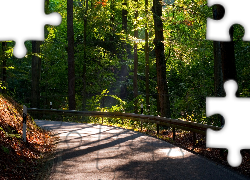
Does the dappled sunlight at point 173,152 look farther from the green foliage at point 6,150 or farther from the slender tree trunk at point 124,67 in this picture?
the slender tree trunk at point 124,67

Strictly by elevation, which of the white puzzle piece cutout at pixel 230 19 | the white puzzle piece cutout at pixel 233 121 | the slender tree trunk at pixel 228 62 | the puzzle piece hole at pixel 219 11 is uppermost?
the puzzle piece hole at pixel 219 11

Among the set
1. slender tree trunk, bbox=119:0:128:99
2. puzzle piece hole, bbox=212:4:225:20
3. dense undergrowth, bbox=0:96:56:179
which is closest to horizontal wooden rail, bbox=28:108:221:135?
puzzle piece hole, bbox=212:4:225:20

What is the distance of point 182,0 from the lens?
57.1ft

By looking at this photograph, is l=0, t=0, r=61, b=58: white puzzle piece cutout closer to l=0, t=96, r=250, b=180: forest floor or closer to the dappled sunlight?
l=0, t=96, r=250, b=180: forest floor

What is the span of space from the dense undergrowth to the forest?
22.4ft

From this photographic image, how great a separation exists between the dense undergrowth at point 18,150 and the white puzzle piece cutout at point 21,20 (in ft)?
7.68

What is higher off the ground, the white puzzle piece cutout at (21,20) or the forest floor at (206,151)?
the white puzzle piece cutout at (21,20)

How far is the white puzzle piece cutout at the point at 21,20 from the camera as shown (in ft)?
20.8

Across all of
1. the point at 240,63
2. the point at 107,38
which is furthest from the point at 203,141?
the point at 107,38

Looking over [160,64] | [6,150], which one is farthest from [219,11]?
[160,64]

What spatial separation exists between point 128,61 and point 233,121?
30.9 m

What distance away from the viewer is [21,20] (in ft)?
21.5

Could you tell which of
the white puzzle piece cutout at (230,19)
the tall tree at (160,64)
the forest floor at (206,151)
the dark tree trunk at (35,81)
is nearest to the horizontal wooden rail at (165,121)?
the forest floor at (206,151)

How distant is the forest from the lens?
20.4 metres
